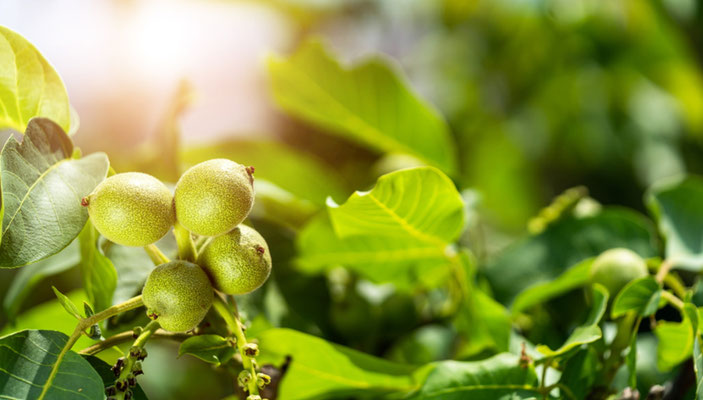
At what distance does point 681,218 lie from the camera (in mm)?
901

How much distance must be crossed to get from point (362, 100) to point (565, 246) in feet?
1.34

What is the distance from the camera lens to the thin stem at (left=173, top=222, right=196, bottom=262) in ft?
1.76

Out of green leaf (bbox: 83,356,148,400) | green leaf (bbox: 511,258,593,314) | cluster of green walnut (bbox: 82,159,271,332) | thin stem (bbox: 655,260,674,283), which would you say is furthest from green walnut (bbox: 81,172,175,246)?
thin stem (bbox: 655,260,674,283)

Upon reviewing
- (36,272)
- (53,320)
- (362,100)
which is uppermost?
(362,100)

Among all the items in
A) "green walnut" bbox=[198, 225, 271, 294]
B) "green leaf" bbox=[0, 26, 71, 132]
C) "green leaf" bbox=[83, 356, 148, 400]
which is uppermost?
"green leaf" bbox=[0, 26, 71, 132]

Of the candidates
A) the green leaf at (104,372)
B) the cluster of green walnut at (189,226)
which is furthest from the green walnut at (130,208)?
the green leaf at (104,372)

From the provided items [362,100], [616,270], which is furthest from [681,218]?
[362,100]

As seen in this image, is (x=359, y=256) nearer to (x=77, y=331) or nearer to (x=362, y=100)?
(x=362, y=100)

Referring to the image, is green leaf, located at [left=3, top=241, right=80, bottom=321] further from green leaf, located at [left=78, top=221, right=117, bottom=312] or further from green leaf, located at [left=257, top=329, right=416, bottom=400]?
green leaf, located at [left=257, top=329, right=416, bottom=400]

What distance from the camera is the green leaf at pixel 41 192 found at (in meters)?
0.49

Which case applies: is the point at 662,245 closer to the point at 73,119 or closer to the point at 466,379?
the point at 466,379

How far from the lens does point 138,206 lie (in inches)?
19.4

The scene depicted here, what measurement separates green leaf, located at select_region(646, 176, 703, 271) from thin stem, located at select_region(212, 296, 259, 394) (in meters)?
0.61

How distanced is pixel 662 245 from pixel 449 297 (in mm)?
345
